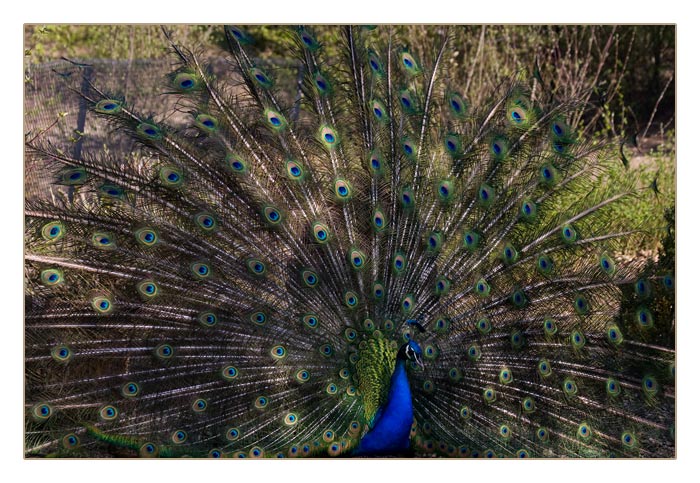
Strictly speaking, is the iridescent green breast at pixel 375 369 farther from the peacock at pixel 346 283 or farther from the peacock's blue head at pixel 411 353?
the peacock's blue head at pixel 411 353

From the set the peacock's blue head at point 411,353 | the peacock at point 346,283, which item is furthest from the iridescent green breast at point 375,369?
the peacock's blue head at point 411,353

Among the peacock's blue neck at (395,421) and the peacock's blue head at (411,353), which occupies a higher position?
the peacock's blue head at (411,353)

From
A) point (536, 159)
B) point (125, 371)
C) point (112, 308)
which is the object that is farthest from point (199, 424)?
point (536, 159)

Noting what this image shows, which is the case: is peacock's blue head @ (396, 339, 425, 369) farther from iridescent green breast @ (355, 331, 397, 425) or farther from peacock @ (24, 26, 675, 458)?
iridescent green breast @ (355, 331, 397, 425)

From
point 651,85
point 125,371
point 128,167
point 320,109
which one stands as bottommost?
point 125,371

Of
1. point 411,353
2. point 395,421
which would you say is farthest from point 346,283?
point 395,421

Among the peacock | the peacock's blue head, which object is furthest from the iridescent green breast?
the peacock's blue head
